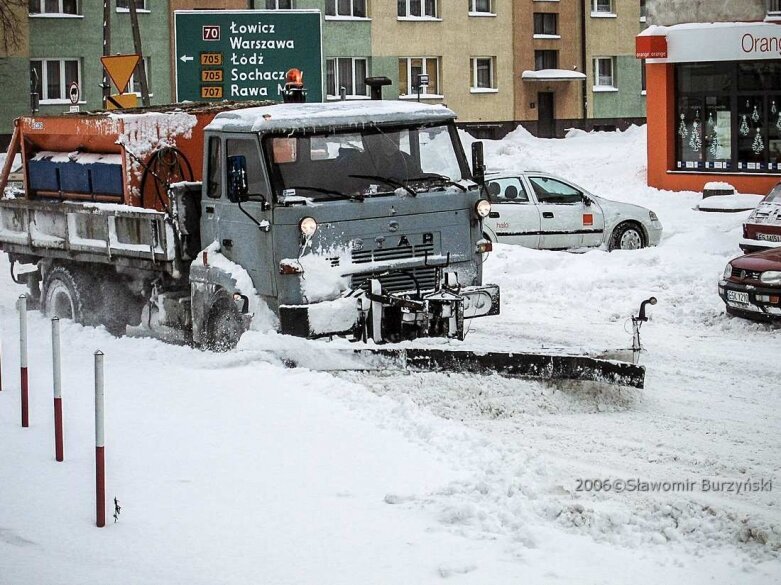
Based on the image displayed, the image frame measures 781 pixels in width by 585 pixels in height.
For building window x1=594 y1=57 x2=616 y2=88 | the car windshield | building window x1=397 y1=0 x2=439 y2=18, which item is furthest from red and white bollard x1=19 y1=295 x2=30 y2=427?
building window x1=594 y1=57 x2=616 y2=88

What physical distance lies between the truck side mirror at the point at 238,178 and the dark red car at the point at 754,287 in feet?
19.2

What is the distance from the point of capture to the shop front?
31859 millimetres

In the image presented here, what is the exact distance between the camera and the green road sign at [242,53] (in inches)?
843

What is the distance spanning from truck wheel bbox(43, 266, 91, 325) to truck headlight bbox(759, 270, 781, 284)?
24.6 feet

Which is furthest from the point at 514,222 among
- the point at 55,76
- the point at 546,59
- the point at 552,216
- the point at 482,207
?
the point at 546,59

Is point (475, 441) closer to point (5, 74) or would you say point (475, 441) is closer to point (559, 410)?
point (559, 410)

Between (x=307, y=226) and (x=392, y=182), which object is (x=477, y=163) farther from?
(x=307, y=226)

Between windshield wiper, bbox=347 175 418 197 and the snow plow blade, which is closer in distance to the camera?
the snow plow blade

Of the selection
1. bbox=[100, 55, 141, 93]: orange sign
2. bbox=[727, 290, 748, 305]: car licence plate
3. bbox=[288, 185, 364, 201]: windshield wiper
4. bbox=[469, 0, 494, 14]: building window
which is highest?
bbox=[469, 0, 494, 14]: building window

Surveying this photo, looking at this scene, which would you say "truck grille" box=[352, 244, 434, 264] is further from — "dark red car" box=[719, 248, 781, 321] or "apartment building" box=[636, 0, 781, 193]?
"apartment building" box=[636, 0, 781, 193]

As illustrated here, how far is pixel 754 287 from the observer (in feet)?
51.1

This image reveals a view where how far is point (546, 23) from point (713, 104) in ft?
68.6

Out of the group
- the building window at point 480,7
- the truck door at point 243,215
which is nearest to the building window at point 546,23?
the building window at point 480,7

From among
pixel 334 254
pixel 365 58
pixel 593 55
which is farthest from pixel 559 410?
pixel 593 55
